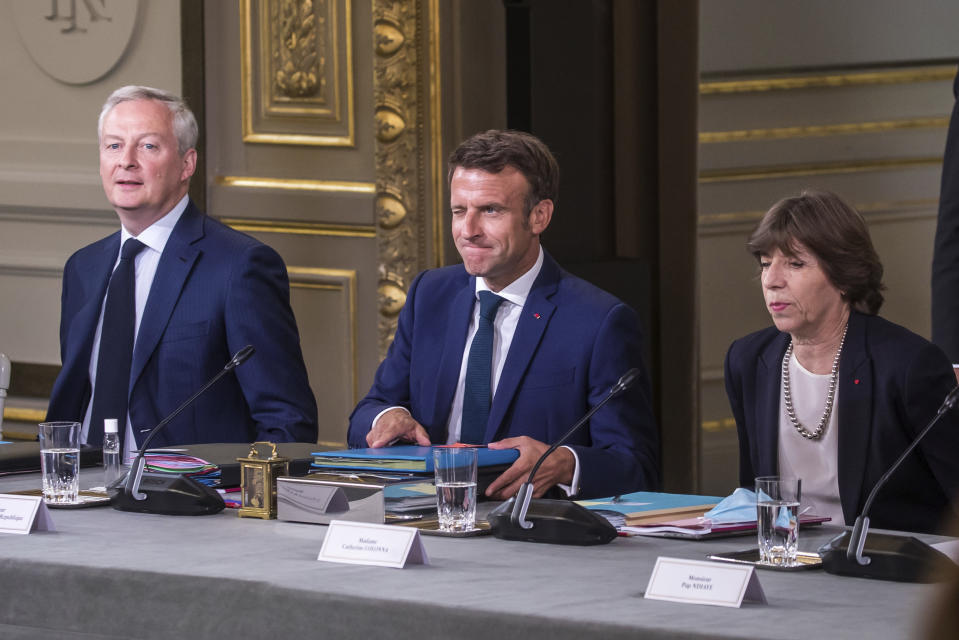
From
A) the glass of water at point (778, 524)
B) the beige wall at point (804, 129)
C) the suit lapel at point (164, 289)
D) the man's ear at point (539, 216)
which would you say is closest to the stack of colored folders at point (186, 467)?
the suit lapel at point (164, 289)

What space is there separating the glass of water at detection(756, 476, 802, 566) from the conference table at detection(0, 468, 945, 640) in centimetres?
6

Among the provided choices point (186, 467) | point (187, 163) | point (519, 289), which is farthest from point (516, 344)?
point (187, 163)

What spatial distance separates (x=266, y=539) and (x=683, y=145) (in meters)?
2.63

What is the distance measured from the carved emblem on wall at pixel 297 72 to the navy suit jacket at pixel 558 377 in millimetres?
1762

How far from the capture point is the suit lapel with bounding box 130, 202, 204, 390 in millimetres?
3047

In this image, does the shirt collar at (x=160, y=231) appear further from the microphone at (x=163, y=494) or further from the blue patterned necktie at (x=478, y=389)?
the microphone at (x=163, y=494)

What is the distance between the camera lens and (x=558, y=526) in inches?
75.0

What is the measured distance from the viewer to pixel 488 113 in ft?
14.1

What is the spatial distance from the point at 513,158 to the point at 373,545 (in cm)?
118

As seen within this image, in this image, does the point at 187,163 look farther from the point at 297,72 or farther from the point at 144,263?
the point at 297,72

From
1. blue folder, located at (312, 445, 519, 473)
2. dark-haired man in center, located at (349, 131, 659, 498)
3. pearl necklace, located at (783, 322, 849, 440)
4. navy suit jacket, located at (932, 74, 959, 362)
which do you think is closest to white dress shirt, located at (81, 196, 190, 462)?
dark-haired man in center, located at (349, 131, 659, 498)

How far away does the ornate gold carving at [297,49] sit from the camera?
450 centimetres

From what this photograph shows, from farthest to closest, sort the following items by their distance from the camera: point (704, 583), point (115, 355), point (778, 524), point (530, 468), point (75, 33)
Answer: point (75, 33)
point (115, 355)
point (530, 468)
point (778, 524)
point (704, 583)

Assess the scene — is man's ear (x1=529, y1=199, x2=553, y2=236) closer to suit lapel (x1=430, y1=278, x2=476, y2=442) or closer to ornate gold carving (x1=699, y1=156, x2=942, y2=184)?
suit lapel (x1=430, y1=278, x2=476, y2=442)
